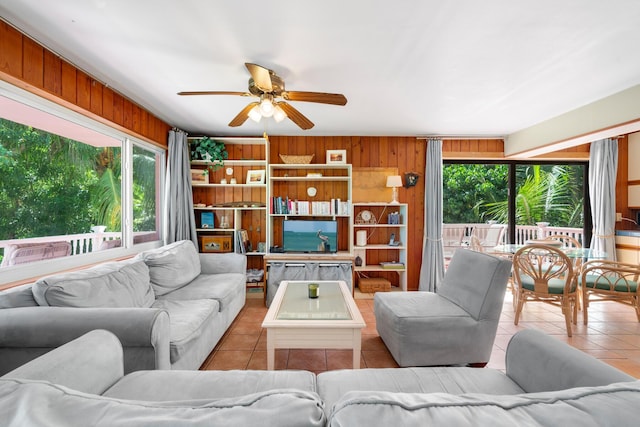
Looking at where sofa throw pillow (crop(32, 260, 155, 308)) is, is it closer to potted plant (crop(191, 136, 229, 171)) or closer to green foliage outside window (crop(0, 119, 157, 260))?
green foliage outside window (crop(0, 119, 157, 260))

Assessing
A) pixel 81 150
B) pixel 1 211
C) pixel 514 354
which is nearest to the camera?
pixel 514 354

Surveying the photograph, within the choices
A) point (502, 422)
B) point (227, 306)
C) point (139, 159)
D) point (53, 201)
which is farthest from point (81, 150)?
point (502, 422)

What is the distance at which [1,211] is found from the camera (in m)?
1.84

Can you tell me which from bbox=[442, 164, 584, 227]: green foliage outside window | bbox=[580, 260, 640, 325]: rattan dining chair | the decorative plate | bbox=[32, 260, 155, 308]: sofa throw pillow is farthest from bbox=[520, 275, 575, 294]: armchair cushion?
bbox=[32, 260, 155, 308]: sofa throw pillow

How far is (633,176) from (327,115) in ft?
16.2

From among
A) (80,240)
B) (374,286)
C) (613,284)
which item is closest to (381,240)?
(374,286)

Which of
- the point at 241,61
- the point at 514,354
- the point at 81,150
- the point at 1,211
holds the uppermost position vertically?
the point at 241,61

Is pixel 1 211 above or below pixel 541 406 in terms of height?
above

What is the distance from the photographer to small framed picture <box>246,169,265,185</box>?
4025mm

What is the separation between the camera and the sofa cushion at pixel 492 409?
1.59ft

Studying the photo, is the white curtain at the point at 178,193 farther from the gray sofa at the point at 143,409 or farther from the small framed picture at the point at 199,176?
the gray sofa at the point at 143,409

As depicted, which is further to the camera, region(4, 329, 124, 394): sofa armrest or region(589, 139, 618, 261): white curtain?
region(589, 139, 618, 261): white curtain

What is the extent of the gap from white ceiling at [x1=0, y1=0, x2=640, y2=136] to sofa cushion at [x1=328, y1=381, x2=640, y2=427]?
1813 mm

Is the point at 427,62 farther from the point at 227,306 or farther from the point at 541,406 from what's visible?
the point at 227,306
